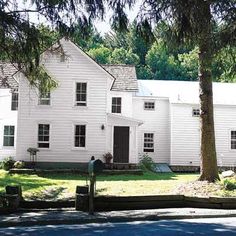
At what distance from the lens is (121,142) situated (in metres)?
28.8

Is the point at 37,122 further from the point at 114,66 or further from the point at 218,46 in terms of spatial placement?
the point at 218,46

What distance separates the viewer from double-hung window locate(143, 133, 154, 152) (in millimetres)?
33344

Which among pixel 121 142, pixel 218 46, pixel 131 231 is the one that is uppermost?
pixel 218 46

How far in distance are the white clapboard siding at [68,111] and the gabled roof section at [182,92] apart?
6.76 m

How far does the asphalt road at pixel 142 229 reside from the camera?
9791 millimetres

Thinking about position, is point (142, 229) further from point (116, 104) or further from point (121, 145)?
point (116, 104)

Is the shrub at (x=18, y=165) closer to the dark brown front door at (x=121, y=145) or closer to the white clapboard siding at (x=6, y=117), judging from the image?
the white clapboard siding at (x=6, y=117)

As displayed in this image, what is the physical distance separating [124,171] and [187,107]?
31.3ft

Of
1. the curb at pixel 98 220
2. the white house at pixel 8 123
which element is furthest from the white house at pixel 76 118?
the curb at pixel 98 220

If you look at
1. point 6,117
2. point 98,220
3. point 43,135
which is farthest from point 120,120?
point 98,220

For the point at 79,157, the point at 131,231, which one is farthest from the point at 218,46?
the point at 79,157

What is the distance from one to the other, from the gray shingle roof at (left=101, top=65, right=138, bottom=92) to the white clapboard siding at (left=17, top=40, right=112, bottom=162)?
13.8 ft

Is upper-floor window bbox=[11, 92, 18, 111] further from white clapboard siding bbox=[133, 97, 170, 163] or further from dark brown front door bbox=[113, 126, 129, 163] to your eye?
white clapboard siding bbox=[133, 97, 170, 163]

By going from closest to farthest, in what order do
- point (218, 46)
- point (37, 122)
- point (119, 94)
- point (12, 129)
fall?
point (218, 46) → point (37, 122) → point (12, 129) → point (119, 94)
